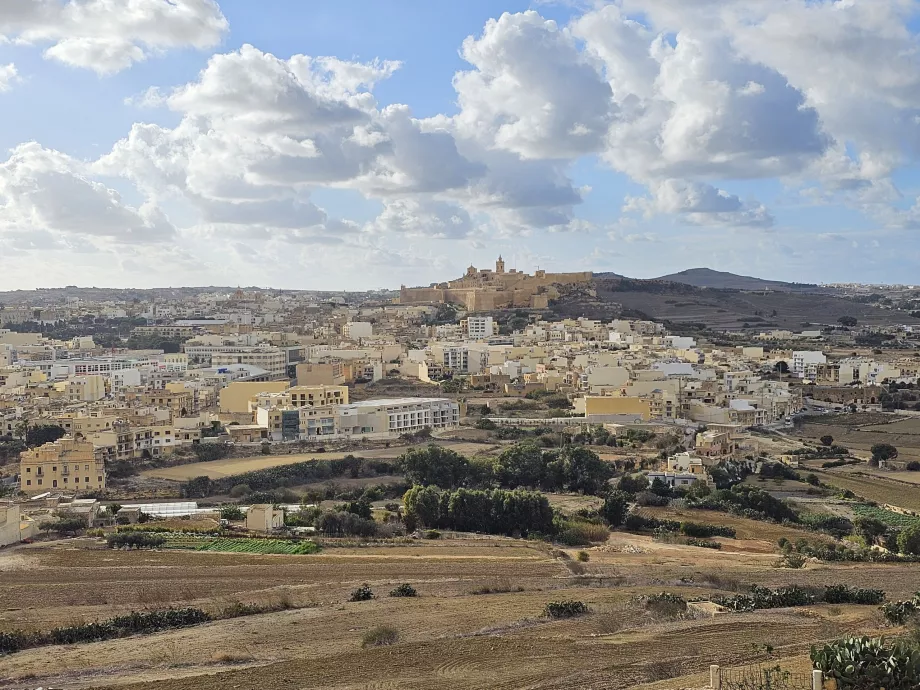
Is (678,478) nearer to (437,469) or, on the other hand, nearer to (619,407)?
(437,469)

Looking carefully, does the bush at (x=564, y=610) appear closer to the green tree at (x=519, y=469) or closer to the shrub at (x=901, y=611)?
the shrub at (x=901, y=611)

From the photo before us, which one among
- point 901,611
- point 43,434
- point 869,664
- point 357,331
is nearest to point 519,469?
point 43,434

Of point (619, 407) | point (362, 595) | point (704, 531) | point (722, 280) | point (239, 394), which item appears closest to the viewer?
point (362, 595)

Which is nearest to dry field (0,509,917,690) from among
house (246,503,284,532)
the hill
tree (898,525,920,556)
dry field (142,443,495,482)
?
tree (898,525,920,556)

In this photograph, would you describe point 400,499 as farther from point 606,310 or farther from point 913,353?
point 606,310

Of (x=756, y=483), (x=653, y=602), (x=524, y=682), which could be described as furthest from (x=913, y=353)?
(x=524, y=682)
